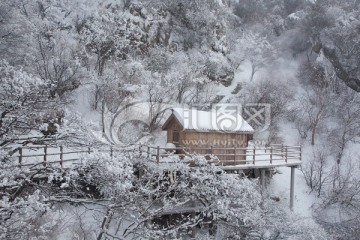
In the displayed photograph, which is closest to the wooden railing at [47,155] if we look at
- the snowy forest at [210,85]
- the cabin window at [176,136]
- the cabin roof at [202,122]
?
the snowy forest at [210,85]

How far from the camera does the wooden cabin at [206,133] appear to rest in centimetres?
1455

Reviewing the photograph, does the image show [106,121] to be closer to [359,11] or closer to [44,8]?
[44,8]

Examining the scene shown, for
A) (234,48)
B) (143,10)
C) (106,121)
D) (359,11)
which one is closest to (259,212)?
(106,121)

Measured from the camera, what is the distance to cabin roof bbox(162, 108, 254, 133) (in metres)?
14.5

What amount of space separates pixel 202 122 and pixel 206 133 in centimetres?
61

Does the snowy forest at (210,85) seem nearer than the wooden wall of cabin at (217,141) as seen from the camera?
Yes

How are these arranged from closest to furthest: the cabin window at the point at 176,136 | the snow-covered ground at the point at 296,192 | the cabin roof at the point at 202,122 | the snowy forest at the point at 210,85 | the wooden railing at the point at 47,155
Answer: the wooden railing at the point at 47,155
the snowy forest at the point at 210,85
the cabin roof at the point at 202,122
the cabin window at the point at 176,136
the snow-covered ground at the point at 296,192

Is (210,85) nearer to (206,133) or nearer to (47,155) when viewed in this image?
(206,133)

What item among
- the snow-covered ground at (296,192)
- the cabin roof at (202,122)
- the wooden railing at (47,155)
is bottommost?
the snow-covered ground at (296,192)

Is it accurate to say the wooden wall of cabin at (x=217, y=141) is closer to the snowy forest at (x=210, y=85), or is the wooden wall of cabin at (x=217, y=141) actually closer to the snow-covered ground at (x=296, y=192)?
the snowy forest at (x=210, y=85)

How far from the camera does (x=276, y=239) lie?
12820 mm

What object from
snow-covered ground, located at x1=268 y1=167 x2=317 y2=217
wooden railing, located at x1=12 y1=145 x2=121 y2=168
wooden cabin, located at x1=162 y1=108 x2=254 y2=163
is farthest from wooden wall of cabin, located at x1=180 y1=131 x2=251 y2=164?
snow-covered ground, located at x1=268 y1=167 x2=317 y2=217

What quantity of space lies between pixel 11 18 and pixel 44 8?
244 inches

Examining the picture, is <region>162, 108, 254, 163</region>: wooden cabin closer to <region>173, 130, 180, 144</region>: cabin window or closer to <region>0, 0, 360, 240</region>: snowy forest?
<region>173, 130, 180, 144</region>: cabin window
